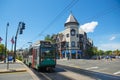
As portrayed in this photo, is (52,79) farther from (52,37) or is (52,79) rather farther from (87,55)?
(52,37)

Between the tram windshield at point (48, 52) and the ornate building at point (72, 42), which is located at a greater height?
the ornate building at point (72, 42)

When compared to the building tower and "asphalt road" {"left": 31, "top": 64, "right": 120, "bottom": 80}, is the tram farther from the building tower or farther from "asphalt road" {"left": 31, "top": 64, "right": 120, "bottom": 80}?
the building tower

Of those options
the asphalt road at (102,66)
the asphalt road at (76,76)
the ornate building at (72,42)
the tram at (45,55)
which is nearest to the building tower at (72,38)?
the ornate building at (72,42)

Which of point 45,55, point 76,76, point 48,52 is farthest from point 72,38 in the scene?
point 76,76

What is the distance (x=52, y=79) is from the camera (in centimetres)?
1567

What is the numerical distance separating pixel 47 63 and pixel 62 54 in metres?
58.1

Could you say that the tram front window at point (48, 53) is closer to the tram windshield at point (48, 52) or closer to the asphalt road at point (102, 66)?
the tram windshield at point (48, 52)

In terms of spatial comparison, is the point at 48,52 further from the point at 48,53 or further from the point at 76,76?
the point at 76,76

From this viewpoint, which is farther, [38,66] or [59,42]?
[59,42]

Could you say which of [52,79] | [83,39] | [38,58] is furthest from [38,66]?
[83,39]

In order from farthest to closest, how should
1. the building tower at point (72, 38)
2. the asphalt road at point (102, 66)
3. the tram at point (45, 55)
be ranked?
the building tower at point (72, 38), the asphalt road at point (102, 66), the tram at point (45, 55)

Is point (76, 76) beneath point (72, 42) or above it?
beneath

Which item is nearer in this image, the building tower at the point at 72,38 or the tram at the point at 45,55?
the tram at the point at 45,55

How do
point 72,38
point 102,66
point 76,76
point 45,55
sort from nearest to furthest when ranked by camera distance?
point 76,76 < point 45,55 < point 102,66 < point 72,38
